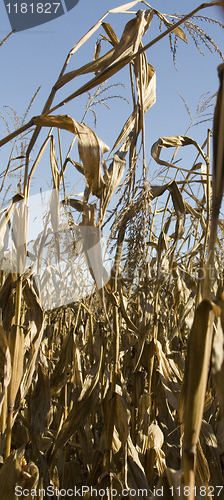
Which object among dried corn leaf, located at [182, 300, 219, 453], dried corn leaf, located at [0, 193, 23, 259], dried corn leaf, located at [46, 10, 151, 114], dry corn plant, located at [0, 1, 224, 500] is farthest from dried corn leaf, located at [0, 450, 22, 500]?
dried corn leaf, located at [46, 10, 151, 114]

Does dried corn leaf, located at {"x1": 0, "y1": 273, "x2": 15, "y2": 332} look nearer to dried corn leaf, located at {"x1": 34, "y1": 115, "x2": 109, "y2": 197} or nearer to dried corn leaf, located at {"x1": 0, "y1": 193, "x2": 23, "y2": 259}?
dried corn leaf, located at {"x1": 0, "y1": 193, "x2": 23, "y2": 259}

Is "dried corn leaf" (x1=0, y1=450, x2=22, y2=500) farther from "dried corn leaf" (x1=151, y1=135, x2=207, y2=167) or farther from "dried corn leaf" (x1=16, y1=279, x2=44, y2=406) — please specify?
"dried corn leaf" (x1=151, y1=135, x2=207, y2=167)

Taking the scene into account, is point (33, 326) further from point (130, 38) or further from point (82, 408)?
point (130, 38)

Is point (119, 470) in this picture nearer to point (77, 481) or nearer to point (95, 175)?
point (77, 481)

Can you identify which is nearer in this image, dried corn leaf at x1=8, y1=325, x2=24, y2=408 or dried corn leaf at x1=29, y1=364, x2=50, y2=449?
dried corn leaf at x1=8, y1=325, x2=24, y2=408

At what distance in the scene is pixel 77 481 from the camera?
5.66ft

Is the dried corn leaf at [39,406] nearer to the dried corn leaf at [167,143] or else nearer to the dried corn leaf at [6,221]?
the dried corn leaf at [6,221]

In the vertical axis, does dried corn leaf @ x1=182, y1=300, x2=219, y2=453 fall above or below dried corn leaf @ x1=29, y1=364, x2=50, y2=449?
above

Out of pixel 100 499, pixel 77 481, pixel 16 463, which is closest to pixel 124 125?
pixel 16 463

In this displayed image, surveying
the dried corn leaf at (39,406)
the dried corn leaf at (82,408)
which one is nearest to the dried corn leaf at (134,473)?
the dried corn leaf at (82,408)

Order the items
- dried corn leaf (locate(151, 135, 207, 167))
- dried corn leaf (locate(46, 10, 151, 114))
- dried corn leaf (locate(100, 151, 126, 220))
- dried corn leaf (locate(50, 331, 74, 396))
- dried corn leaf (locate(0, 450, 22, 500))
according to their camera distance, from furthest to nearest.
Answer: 1. dried corn leaf (locate(50, 331, 74, 396))
2. dried corn leaf (locate(151, 135, 207, 167))
3. dried corn leaf (locate(0, 450, 22, 500))
4. dried corn leaf (locate(100, 151, 126, 220))
5. dried corn leaf (locate(46, 10, 151, 114))

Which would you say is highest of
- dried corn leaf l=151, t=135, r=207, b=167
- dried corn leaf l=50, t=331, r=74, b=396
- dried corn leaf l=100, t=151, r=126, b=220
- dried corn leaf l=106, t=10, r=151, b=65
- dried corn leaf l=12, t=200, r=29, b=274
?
dried corn leaf l=106, t=10, r=151, b=65

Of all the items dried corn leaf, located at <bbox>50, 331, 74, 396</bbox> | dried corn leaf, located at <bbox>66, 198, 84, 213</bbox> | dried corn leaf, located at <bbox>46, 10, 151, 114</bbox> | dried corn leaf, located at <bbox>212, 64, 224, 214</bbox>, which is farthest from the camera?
dried corn leaf, located at <bbox>50, 331, 74, 396</bbox>

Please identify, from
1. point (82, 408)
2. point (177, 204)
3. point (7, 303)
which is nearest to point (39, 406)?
point (82, 408)
